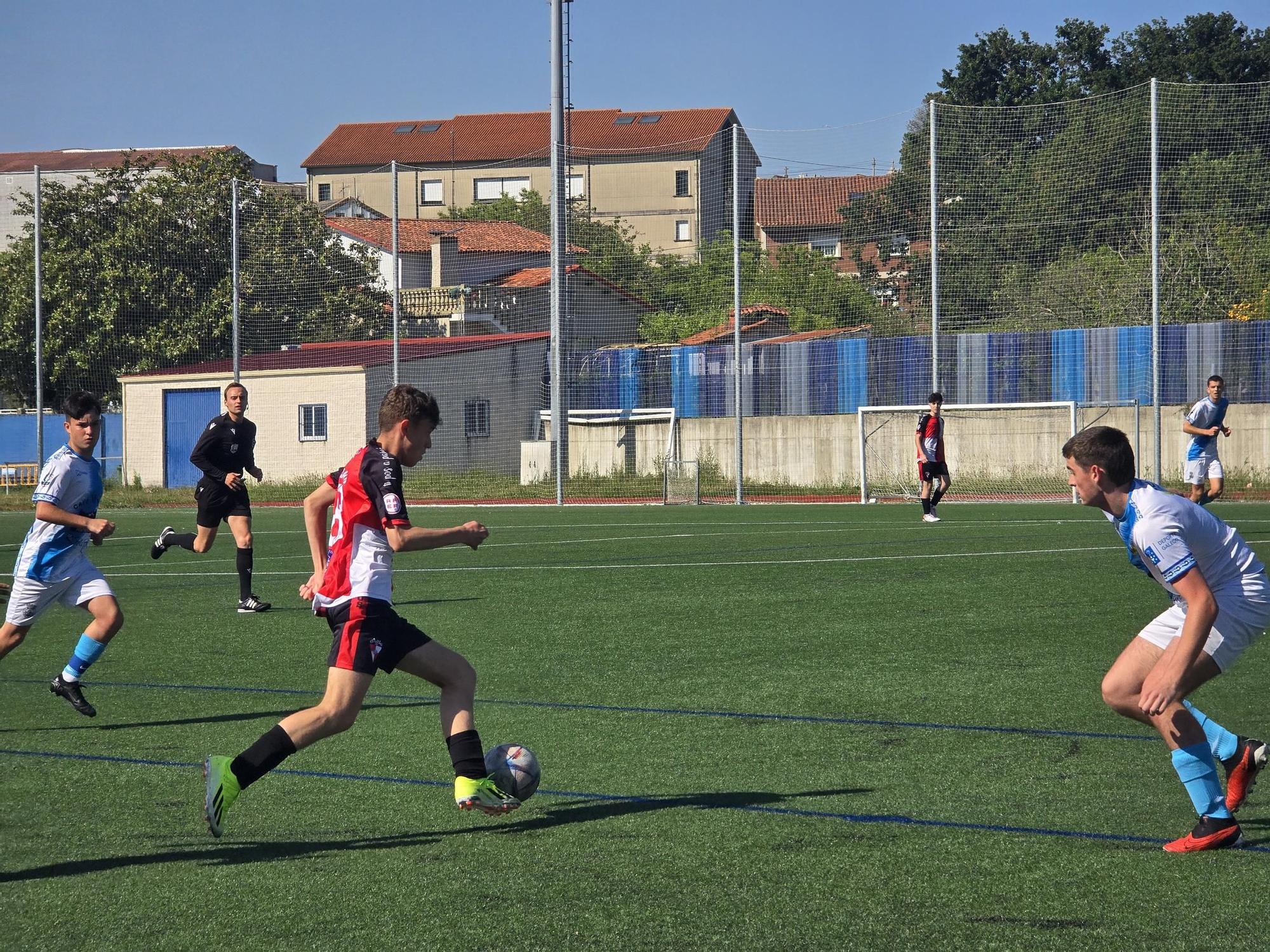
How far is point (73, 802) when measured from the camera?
5.59 m

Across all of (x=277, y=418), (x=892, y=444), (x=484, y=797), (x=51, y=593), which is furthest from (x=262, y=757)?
(x=277, y=418)

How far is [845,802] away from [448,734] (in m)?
1.54

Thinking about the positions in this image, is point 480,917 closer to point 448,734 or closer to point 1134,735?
point 448,734

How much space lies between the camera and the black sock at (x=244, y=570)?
11.8 meters

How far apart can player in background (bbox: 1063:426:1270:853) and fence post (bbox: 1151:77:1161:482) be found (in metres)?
20.8

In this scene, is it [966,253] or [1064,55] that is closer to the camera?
[966,253]

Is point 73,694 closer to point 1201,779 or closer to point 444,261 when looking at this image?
point 1201,779

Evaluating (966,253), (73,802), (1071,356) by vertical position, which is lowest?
(73,802)

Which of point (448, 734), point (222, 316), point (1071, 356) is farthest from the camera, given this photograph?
point (222, 316)

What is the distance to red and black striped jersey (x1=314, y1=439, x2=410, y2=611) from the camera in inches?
203

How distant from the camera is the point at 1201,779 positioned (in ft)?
15.4

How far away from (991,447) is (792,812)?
23.4 m

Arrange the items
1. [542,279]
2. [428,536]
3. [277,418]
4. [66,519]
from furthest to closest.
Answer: [277,418], [542,279], [66,519], [428,536]

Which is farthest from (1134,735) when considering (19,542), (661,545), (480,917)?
(19,542)
